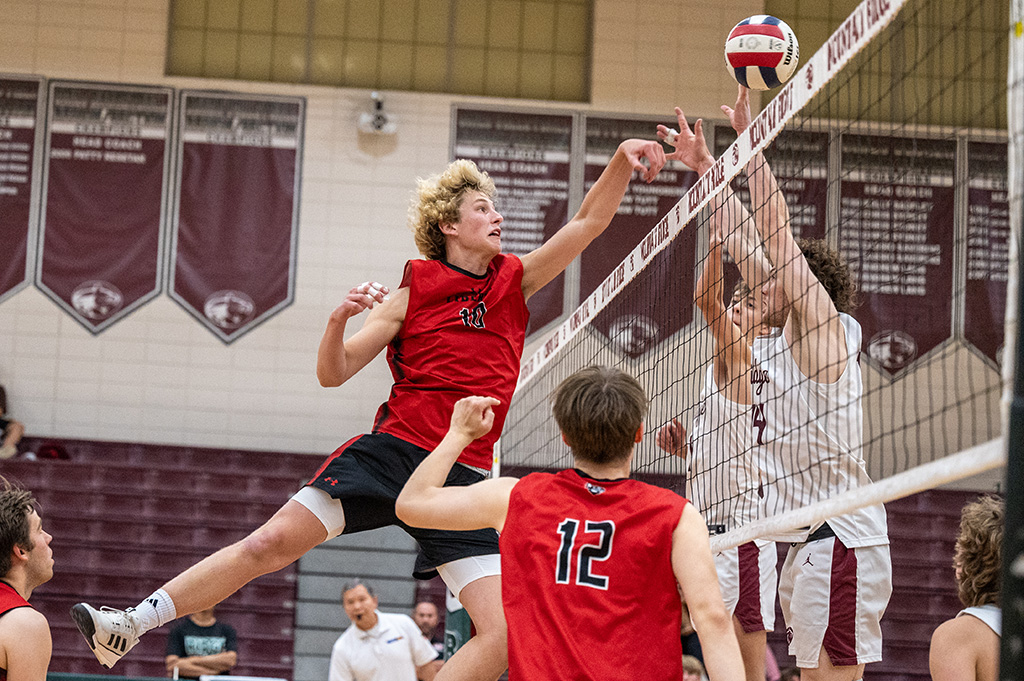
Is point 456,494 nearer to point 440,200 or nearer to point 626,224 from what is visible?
point 440,200

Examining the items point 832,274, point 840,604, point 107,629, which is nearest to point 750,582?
point 840,604

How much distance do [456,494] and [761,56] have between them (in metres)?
2.79

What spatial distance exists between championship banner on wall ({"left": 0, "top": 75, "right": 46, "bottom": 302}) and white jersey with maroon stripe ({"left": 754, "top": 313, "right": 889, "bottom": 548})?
11530 mm

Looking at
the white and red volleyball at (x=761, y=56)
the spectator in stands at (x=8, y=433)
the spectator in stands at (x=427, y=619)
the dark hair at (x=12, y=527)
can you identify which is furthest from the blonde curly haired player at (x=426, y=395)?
the spectator in stands at (x=8, y=433)

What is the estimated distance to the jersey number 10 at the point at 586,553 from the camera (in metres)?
2.85

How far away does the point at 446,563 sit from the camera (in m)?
4.18

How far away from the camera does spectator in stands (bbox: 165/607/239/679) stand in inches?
348

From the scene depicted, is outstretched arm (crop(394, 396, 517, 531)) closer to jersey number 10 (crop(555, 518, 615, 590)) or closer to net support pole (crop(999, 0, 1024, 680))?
jersey number 10 (crop(555, 518, 615, 590))

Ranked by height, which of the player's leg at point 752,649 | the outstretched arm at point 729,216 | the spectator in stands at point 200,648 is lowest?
the spectator in stands at point 200,648

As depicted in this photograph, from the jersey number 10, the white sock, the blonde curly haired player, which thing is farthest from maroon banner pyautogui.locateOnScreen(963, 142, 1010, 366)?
the jersey number 10

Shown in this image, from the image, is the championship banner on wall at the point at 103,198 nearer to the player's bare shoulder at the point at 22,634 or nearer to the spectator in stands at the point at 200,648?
the spectator in stands at the point at 200,648

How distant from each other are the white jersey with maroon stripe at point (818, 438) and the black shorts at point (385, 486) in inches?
45.0

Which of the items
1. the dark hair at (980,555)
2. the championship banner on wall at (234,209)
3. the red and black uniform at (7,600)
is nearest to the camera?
the dark hair at (980,555)

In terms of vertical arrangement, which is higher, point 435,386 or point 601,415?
point 435,386
